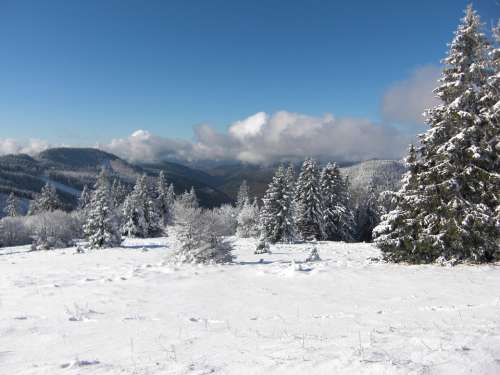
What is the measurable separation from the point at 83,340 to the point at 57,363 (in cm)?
126

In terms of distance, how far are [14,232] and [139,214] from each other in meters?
32.8

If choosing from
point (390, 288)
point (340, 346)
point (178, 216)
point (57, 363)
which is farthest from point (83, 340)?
point (178, 216)

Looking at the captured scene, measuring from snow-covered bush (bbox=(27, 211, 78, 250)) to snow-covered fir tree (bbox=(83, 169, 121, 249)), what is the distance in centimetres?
818

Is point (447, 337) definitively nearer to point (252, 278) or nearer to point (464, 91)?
point (252, 278)

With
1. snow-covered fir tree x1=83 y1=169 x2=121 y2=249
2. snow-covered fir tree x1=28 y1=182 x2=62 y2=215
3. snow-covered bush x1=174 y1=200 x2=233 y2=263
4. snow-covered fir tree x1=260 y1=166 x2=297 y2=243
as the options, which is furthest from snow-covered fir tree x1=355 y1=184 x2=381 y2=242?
snow-covered fir tree x1=28 y1=182 x2=62 y2=215

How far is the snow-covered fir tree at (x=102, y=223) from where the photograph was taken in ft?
109

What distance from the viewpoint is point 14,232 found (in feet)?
218

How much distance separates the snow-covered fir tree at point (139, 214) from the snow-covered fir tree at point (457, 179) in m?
43.5

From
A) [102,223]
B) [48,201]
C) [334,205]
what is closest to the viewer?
[102,223]

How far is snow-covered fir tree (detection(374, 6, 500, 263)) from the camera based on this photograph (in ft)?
46.2

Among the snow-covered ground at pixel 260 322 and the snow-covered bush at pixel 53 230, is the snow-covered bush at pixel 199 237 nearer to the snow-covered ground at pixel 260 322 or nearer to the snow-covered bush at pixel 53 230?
the snow-covered ground at pixel 260 322

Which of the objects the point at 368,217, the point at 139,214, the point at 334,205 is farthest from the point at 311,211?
the point at 139,214

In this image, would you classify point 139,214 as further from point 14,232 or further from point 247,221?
point 14,232

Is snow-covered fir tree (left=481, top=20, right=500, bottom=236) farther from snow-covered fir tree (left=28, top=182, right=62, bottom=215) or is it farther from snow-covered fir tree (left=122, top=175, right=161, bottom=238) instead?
snow-covered fir tree (left=28, top=182, right=62, bottom=215)
